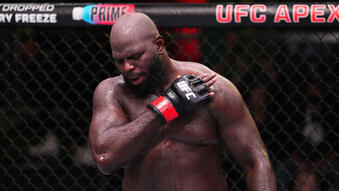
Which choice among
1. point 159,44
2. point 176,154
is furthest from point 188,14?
point 176,154

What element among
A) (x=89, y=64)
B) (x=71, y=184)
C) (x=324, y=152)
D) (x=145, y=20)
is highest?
(x=145, y=20)

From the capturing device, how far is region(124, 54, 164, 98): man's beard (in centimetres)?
167

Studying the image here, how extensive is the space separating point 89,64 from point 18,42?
1.59 feet

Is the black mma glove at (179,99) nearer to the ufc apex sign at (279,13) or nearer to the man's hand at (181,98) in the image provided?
the man's hand at (181,98)

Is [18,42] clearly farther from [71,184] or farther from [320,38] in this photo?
[320,38]

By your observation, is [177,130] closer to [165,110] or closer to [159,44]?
[165,110]

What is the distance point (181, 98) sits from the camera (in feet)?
5.39

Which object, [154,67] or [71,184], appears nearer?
[154,67]

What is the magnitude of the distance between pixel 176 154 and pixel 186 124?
115mm

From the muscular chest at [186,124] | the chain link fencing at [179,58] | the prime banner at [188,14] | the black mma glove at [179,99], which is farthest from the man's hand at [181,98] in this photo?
the chain link fencing at [179,58]

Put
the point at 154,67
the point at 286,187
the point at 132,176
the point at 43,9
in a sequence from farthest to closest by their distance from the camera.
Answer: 1. the point at 286,187
2. the point at 43,9
3. the point at 132,176
4. the point at 154,67

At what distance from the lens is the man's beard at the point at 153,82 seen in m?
1.67

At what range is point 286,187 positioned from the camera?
2.89 m

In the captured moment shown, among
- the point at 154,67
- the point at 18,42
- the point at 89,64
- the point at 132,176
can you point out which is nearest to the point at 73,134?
the point at 89,64
